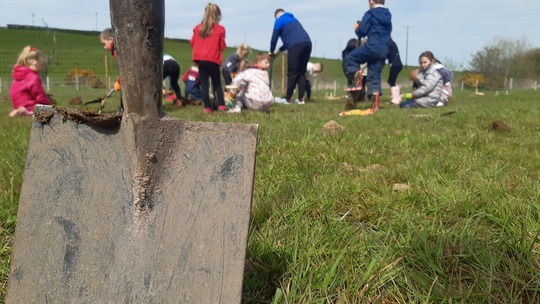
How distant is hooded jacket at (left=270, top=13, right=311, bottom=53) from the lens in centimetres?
810

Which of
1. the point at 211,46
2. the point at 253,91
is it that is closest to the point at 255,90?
the point at 253,91

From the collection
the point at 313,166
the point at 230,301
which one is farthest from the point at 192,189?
the point at 313,166

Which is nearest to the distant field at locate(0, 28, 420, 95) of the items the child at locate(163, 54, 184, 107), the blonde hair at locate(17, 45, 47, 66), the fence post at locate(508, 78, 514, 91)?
the child at locate(163, 54, 184, 107)

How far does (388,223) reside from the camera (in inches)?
63.4

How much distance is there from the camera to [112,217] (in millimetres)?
1200

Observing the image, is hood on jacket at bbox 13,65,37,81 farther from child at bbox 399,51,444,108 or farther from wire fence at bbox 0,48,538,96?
wire fence at bbox 0,48,538,96

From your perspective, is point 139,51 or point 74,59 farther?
point 74,59

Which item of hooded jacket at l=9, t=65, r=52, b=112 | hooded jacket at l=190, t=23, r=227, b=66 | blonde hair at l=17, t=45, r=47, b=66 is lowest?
hooded jacket at l=9, t=65, r=52, b=112

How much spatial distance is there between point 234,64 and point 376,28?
11.6 feet

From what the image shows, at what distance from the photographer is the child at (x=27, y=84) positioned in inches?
249

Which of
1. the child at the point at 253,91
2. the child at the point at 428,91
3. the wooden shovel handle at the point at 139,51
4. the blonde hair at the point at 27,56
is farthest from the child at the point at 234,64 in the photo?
the wooden shovel handle at the point at 139,51

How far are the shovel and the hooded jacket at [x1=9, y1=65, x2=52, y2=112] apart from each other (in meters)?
5.79

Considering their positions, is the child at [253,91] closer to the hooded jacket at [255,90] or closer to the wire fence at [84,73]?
the hooded jacket at [255,90]

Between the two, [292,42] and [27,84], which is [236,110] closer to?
[292,42]
